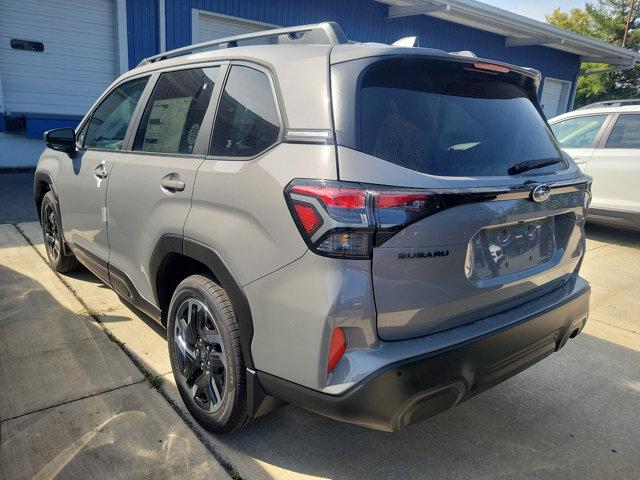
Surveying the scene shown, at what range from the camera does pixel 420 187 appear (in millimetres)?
1757

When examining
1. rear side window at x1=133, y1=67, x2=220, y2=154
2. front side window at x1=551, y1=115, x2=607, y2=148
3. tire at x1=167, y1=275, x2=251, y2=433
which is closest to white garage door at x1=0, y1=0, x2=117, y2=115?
rear side window at x1=133, y1=67, x2=220, y2=154

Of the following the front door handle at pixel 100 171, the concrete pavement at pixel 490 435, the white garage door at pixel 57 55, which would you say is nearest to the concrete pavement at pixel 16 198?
the white garage door at pixel 57 55

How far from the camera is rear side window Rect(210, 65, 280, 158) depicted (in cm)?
206

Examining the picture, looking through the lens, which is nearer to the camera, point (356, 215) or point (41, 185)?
point (356, 215)

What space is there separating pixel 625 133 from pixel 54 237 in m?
6.84

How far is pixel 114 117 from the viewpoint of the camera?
11.1ft

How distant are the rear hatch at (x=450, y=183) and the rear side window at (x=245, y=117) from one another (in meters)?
0.35

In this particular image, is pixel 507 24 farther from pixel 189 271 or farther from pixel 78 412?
pixel 78 412

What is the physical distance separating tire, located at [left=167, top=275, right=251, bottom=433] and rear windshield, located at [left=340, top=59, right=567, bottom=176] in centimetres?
97

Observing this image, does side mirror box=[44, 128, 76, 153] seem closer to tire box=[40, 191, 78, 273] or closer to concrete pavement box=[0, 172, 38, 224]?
tire box=[40, 191, 78, 273]

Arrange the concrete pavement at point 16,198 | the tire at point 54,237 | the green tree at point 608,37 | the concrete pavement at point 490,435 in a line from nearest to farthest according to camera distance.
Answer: the concrete pavement at point 490,435 < the tire at point 54,237 < the concrete pavement at point 16,198 < the green tree at point 608,37

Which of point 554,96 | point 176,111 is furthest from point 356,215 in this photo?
point 554,96

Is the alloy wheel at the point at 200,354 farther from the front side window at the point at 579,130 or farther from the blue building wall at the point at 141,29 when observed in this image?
the blue building wall at the point at 141,29

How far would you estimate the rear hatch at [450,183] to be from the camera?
175 centimetres
